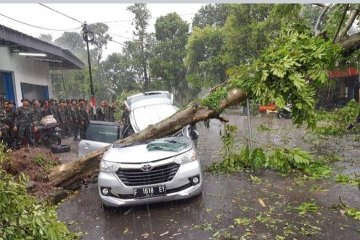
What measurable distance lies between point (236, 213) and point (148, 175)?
1.50 metres

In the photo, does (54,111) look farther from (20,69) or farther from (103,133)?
(103,133)

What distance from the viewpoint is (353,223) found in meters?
4.61

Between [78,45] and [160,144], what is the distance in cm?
5482

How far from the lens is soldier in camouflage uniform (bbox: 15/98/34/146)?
37.6 ft

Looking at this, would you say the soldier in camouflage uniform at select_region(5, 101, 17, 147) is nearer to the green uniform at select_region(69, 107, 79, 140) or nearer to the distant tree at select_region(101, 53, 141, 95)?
the green uniform at select_region(69, 107, 79, 140)

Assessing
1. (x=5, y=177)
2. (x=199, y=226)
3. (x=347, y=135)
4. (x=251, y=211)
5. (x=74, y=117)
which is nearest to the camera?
(x=5, y=177)

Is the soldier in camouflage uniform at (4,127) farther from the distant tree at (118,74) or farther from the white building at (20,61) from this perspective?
the distant tree at (118,74)

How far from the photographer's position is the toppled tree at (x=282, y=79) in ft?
18.6

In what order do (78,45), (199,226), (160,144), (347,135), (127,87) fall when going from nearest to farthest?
(199,226) < (160,144) < (347,135) < (127,87) < (78,45)

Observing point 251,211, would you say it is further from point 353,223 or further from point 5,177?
point 5,177

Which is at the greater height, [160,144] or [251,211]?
[160,144]

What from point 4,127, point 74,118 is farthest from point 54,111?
point 4,127

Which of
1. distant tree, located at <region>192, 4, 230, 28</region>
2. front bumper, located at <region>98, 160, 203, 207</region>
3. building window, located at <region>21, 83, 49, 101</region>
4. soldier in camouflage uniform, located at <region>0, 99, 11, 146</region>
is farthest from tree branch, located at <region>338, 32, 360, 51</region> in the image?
distant tree, located at <region>192, 4, 230, 28</region>

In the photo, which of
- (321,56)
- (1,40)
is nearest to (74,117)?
(1,40)
